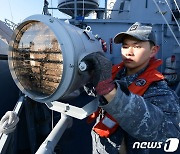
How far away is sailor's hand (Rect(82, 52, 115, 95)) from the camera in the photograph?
2.45 feet

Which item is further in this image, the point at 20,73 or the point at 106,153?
the point at 106,153

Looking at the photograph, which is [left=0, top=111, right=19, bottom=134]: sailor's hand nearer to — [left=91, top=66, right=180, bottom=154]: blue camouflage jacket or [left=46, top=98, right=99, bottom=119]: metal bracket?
[left=46, top=98, right=99, bottom=119]: metal bracket

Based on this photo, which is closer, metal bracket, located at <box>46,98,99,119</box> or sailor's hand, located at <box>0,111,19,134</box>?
metal bracket, located at <box>46,98,99,119</box>

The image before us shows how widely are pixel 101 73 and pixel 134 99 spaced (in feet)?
0.50

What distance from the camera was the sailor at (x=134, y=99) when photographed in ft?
2.48

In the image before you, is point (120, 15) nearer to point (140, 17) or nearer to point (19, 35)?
point (140, 17)

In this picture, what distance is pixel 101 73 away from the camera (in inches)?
30.0

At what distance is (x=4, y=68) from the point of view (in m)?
2.54

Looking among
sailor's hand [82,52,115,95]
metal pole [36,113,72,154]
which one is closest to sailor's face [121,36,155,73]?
sailor's hand [82,52,115,95]

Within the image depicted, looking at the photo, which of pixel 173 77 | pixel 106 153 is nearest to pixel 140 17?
pixel 173 77

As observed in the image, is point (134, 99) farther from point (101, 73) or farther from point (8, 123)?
point (8, 123)

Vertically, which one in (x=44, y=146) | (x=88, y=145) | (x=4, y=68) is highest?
(x=4, y=68)

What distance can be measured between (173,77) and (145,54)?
5.66 meters

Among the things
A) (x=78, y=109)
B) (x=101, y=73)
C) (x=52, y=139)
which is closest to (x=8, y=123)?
(x=52, y=139)
